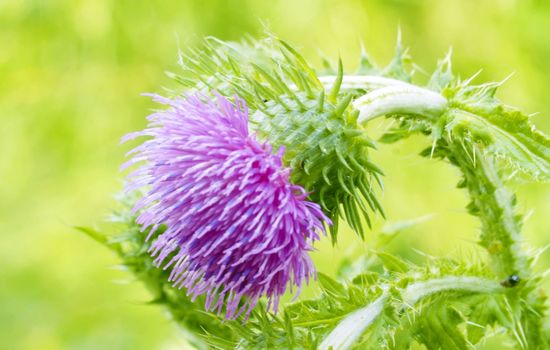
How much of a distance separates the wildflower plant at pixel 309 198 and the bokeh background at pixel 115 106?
2230 mm

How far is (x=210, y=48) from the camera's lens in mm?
1846

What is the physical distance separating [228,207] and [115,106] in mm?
3525

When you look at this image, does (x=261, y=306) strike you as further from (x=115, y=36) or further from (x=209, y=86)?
(x=115, y=36)

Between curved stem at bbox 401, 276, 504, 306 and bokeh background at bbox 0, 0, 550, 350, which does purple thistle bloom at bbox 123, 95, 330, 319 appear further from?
bokeh background at bbox 0, 0, 550, 350

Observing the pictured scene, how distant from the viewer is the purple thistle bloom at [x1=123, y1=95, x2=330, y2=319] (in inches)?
61.3

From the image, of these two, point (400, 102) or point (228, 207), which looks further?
point (400, 102)

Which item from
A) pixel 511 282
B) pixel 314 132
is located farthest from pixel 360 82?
pixel 511 282

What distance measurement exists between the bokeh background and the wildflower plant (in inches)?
87.8

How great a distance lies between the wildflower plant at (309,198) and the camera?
1580 mm

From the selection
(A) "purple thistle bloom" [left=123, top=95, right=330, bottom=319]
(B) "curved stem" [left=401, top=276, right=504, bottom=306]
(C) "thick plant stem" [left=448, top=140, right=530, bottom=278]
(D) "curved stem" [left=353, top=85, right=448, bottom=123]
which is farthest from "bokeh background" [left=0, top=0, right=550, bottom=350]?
(A) "purple thistle bloom" [left=123, top=95, right=330, bottom=319]

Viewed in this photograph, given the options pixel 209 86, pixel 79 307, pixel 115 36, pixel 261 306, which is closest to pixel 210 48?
pixel 209 86

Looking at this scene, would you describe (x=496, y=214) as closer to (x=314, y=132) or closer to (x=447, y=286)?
(x=447, y=286)

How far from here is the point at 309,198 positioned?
1677mm

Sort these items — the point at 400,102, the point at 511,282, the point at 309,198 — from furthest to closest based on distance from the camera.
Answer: the point at 511,282 → the point at 400,102 → the point at 309,198
